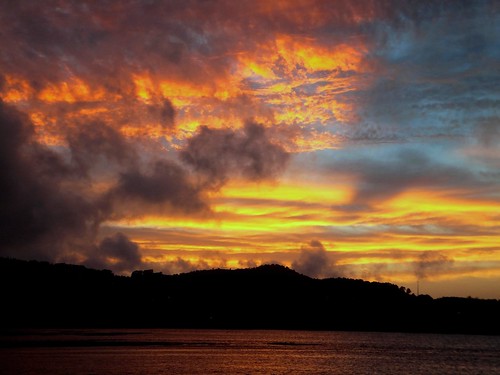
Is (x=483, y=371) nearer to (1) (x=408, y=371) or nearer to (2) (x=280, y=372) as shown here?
Answer: (1) (x=408, y=371)

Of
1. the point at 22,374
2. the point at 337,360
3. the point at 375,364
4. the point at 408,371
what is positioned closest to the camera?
the point at 22,374

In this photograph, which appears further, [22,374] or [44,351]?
[44,351]

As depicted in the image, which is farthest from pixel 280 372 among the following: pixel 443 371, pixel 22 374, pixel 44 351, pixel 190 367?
pixel 44 351

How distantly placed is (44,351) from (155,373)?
57.5 meters

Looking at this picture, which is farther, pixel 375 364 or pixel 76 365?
pixel 375 364

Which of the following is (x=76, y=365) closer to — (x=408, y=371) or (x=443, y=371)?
(x=408, y=371)

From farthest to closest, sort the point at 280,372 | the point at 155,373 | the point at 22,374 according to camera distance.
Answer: the point at 280,372
the point at 155,373
the point at 22,374

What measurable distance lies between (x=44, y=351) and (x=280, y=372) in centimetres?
6872

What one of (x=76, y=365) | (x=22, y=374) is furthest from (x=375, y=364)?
(x=22, y=374)

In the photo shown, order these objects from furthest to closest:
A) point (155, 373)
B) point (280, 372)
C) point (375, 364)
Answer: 1. point (375, 364)
2. point (280, 372)
3. point (155, 373)

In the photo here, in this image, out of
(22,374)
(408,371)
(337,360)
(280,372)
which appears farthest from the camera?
(337,360)

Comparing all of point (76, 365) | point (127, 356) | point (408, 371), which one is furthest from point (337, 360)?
point (76, 365)

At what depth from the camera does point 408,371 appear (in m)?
125

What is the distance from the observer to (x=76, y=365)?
381ft
